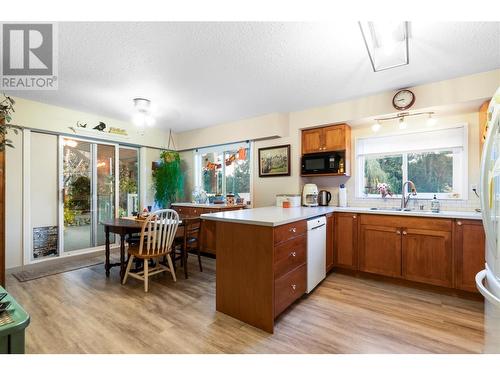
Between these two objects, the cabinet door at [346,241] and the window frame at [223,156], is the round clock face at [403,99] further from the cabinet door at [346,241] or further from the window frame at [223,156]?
the window frame at [223,156]

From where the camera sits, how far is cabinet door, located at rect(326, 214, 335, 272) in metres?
2.89

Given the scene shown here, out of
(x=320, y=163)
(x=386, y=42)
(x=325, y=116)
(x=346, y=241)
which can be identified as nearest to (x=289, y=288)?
(x=346, y=241)

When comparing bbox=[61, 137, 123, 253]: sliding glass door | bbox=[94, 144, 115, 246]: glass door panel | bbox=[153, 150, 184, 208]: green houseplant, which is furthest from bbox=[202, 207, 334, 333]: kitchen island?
bbox=[94, 144, 115, 246]: glass door panel

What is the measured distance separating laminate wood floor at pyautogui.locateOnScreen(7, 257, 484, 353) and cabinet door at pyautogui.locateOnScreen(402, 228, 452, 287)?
18cm

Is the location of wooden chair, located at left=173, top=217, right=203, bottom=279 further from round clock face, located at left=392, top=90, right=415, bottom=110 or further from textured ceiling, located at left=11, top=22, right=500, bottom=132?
round clock face, located at left=392, top=90, right=415, bottom=110

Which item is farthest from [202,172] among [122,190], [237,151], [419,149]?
[419,149]

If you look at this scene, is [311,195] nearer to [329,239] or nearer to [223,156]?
[329,239]

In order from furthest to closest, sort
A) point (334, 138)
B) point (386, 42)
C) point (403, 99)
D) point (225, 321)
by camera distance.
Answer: point (334, 138)
point (403, 99)
point (225, 321)
point (386, 42)

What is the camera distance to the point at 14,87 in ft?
8.82

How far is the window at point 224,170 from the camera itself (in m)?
4.32

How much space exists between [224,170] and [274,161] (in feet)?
3.93

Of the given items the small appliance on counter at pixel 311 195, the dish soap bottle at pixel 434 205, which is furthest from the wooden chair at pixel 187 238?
the dish soap bottle at pixel 434 205

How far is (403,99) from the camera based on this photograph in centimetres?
275

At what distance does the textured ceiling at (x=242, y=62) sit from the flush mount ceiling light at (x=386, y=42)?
0.06 m
